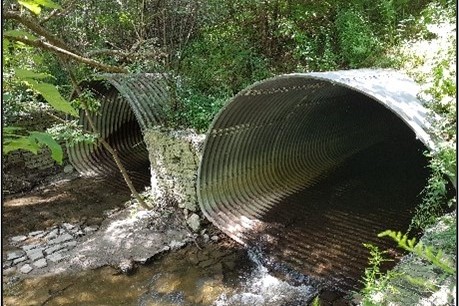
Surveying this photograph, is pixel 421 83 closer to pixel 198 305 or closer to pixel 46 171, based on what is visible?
pixel 198 305

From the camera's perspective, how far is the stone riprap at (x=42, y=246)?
7561mm

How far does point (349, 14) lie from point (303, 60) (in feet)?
5.79

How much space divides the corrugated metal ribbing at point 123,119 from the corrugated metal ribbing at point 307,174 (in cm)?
211

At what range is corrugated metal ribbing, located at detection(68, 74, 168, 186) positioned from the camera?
9898 millimetres

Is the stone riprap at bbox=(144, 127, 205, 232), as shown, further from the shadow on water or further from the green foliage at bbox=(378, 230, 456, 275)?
the green foliage at bbox=(378, 230, 456, 275)

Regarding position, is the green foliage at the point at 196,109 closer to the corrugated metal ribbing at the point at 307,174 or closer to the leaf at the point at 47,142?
the corrugated metal ribbing at the point at 307,174

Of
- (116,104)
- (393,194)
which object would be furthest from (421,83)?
(116,104)

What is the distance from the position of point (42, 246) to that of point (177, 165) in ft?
9.78

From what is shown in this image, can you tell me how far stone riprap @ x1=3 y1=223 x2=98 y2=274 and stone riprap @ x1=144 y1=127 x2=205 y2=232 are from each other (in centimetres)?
167

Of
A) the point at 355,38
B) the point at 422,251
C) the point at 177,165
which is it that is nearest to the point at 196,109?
the point at 177,165

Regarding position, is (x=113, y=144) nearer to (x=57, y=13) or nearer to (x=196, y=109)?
(x=196, y=109)

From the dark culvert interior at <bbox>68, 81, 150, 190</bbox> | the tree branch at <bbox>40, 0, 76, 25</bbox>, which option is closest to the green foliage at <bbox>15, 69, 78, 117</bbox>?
the tree branch at <bbox>40, 0, 76, 25</bbox>

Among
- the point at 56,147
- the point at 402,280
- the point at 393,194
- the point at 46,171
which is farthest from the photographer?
the point at 46,171

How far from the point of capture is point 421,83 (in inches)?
296
